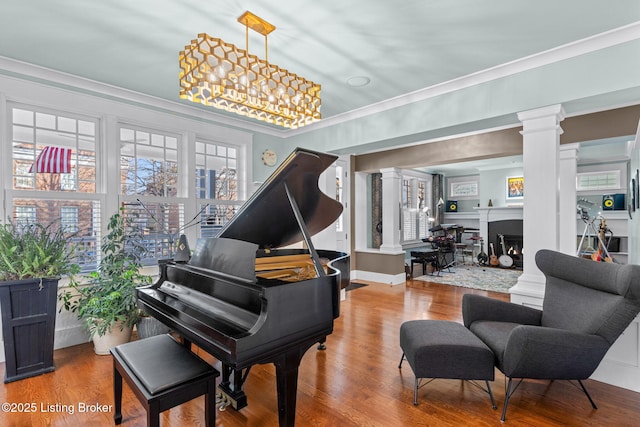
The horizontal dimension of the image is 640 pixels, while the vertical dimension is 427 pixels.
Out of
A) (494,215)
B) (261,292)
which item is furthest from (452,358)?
(494,215)

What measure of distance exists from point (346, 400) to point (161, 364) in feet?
4.22

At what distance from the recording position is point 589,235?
21.8 ft

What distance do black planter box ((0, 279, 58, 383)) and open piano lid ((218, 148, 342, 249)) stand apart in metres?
1.76

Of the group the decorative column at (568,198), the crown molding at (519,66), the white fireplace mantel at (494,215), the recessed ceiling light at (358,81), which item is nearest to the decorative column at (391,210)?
the crown molding at (519,66)

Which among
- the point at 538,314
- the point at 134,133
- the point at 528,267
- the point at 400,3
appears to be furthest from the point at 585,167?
the point at 134,133

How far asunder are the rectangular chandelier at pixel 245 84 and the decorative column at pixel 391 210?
11.9 ft

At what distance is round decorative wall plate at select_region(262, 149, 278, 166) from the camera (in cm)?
Answer: 508

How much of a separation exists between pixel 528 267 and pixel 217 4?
3478mm

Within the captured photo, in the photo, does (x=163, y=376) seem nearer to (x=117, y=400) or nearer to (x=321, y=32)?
(x=117, y=400)

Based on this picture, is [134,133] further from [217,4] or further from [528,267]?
[528,267]

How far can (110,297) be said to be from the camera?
299 centimetres

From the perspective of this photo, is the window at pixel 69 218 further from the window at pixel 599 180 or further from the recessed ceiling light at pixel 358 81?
the window at pixel 599 180

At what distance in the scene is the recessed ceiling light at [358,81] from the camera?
10.9 ft

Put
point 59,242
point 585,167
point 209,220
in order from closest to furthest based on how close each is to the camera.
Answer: point 59,242 → point 209,220 → point 585,167
